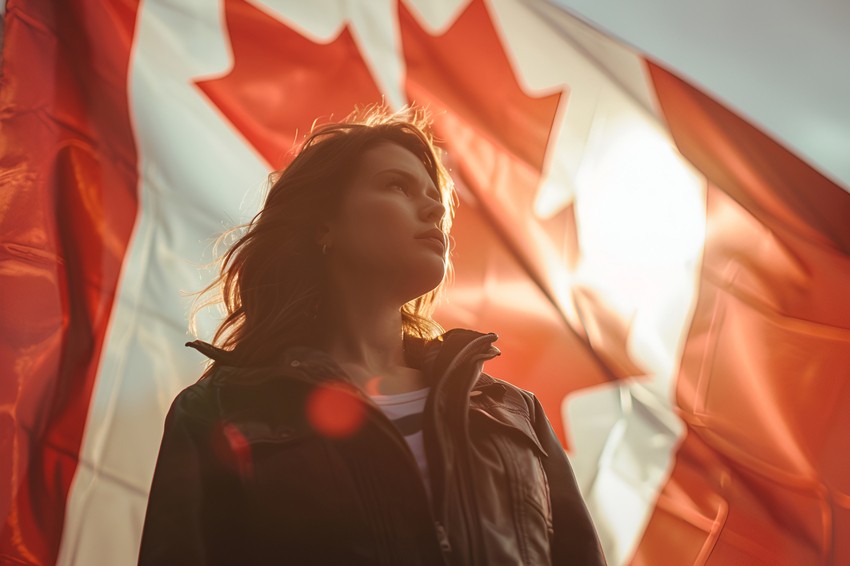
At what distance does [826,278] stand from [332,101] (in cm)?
200

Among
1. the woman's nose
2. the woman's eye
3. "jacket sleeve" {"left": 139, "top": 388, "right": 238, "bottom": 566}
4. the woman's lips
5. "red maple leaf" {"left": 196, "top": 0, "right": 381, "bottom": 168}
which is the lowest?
"jacket sleeve" {"left": 139, "top": 388, "right": 238, "bottom": 566}

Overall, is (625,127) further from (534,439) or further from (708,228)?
(534,439)

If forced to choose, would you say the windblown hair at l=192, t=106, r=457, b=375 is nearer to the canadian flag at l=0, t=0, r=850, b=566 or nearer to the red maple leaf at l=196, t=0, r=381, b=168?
the canadian flag at l=0, t=0, r=850, b=566

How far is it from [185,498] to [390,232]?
845 millimetres

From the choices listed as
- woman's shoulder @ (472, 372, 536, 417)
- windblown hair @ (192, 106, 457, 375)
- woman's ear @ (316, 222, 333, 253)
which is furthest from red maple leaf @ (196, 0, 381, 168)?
woman's shoulder @ (472, 372, 536, 417)

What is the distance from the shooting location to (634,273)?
356 cm

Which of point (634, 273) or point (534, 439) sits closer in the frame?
point (534, 439)

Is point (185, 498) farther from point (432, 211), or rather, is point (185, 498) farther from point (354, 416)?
point (432, 211)

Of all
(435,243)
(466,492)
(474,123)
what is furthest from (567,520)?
(474,123)

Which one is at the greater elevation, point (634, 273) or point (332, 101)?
point (332, 101)

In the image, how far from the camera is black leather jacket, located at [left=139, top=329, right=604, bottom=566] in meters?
2.00

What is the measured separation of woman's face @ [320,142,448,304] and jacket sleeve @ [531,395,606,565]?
563mm

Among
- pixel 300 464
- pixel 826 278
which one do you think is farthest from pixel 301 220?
pixel 826 278

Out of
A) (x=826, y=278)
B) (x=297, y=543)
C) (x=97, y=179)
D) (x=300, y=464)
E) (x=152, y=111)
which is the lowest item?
(x=297, y=543)
